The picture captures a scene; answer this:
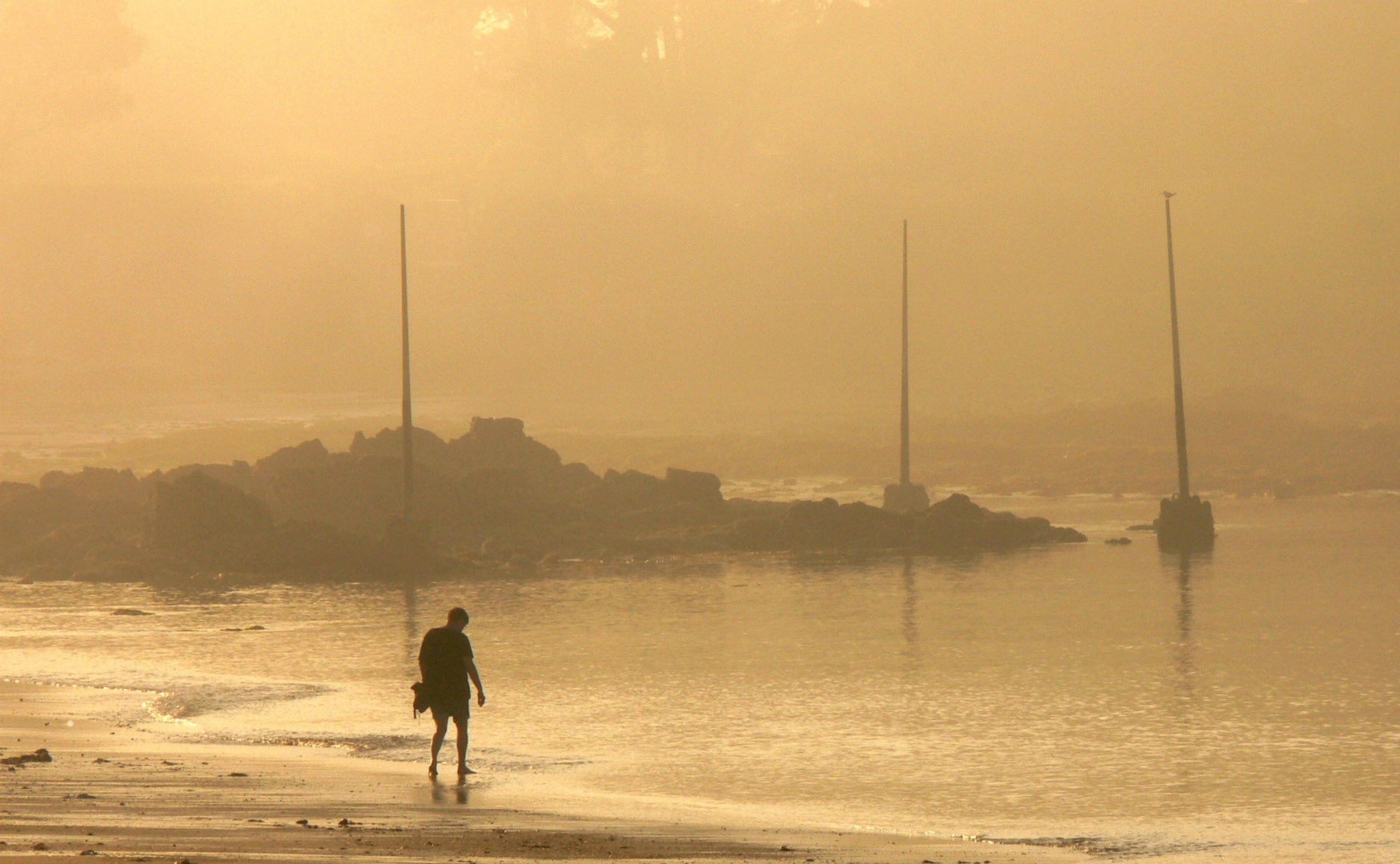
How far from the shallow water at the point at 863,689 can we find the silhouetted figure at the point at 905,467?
19093mm

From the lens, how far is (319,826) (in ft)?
38.6

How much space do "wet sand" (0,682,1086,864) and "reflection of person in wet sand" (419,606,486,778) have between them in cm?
51

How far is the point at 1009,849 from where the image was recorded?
39.6ft

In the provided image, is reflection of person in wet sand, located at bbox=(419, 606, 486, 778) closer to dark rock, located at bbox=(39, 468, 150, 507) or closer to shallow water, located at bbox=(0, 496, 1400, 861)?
shallow water, located at bbox=(0, 496, 1400, 861)

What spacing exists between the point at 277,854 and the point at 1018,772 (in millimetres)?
8523

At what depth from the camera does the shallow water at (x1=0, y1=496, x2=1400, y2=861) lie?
14.5 meters

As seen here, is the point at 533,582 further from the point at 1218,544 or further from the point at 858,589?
the point at 1218,544

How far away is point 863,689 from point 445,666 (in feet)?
33.9

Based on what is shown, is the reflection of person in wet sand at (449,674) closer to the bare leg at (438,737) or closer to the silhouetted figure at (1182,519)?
the bare leg at (438,737)

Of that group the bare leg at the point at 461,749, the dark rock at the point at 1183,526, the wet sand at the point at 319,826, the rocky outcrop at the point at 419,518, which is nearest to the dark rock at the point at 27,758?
the wet sand at the point at 319,826

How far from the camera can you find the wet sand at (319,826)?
421 inches

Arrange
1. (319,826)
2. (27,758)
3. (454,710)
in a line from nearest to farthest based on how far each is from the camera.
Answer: (319,826), (27,758), (454,710)

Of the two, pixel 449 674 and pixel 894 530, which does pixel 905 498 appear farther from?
pixel 449 674

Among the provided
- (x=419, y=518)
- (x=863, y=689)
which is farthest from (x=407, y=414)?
(x=863, y=689)
